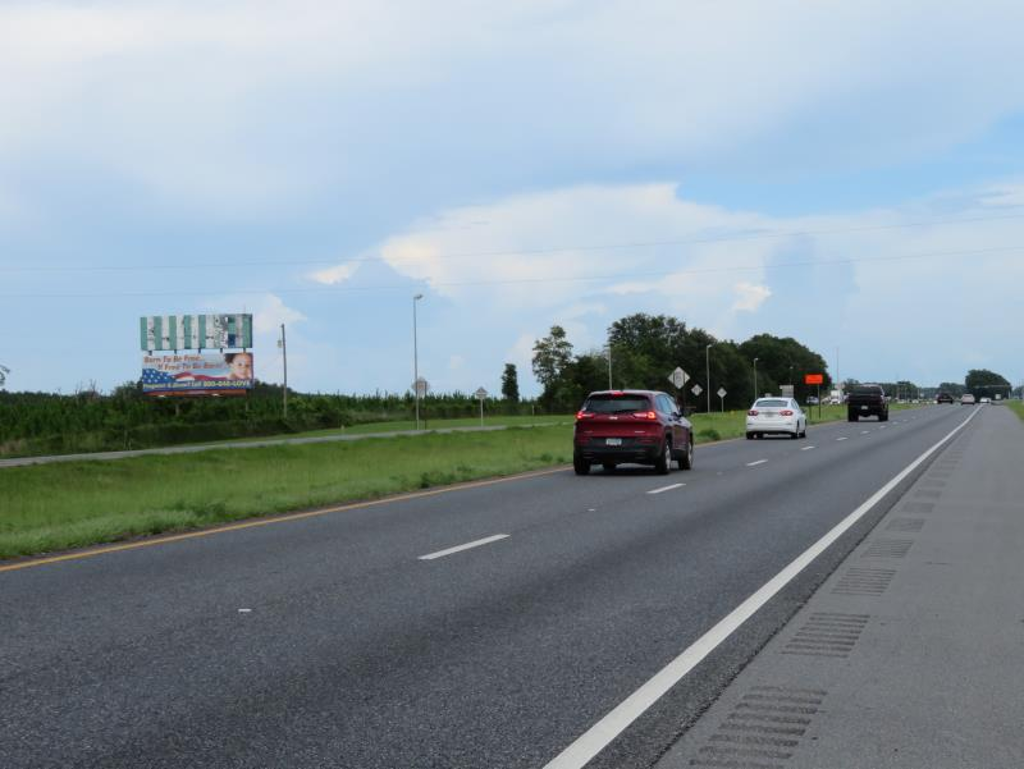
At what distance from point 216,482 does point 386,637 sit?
20.6 meters

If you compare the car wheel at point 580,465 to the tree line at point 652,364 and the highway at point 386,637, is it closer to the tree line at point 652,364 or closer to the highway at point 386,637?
the highway at point 386,637

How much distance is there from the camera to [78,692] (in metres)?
5.98

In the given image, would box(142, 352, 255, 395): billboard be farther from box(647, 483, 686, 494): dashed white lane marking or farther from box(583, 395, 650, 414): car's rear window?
box(647, 483, 686, 494): dashed white lane marking

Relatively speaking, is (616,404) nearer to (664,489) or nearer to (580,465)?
(580,465)

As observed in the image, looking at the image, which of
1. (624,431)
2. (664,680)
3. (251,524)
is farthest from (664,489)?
(664,680)

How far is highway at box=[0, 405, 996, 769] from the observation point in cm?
518

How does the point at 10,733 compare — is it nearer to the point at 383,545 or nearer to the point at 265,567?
the point at 265,567

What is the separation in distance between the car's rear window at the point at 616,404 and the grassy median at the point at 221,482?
8.21ft

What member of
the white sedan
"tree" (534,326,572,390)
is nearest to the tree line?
"tree" (534,326,572,390)

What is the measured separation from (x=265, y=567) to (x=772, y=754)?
661cm

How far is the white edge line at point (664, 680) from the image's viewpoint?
196 inches

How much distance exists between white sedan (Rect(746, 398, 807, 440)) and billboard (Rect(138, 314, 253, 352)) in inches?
2121

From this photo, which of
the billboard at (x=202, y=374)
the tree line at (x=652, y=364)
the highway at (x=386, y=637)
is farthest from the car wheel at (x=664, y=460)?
the tree line at (x=652, y=364)

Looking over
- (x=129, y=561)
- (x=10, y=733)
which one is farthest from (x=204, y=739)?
(x=129, y=561)
